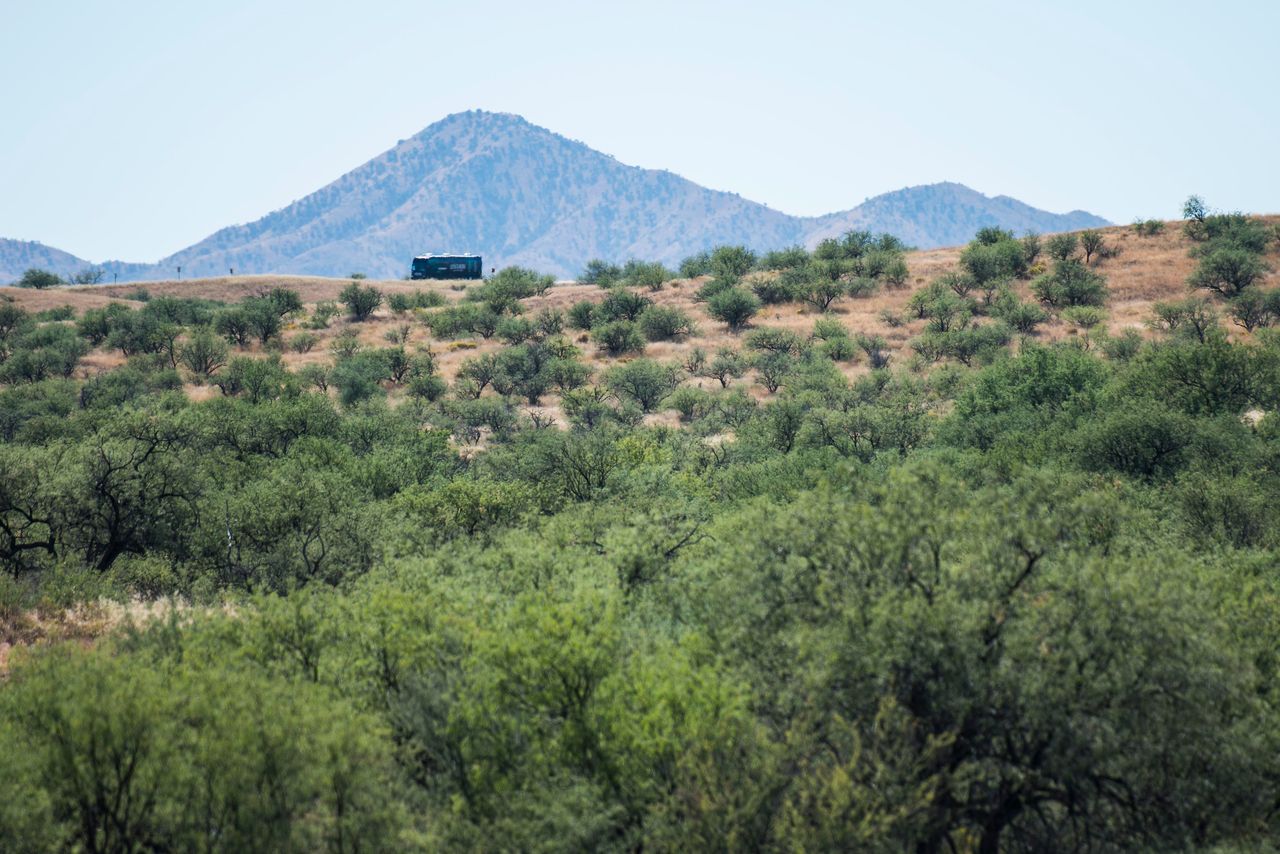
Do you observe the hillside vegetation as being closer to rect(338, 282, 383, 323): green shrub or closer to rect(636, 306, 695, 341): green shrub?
rect(636, 306, 695, 341): green shrub

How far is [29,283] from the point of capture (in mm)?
134500

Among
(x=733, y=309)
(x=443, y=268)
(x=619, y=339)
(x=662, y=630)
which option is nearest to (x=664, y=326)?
(x=619, y=339)

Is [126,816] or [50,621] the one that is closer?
[126,816]

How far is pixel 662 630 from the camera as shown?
960 inches

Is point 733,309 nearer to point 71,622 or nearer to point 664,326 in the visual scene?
point 664,326

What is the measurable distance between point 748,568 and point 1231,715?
10.4 meters

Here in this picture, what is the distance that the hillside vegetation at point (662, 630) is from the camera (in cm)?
1775

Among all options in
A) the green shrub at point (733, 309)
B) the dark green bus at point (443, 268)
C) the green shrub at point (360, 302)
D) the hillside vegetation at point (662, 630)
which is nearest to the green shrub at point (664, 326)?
the green shrub at point (733, 309)

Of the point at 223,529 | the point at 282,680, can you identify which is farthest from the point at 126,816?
the point at 223,529

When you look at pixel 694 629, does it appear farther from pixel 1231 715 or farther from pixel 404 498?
pixel 404 498

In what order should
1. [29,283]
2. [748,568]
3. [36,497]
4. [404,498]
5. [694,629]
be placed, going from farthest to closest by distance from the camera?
[29,283] < [404,498] < [36,497] < [694,629] < [748,568]

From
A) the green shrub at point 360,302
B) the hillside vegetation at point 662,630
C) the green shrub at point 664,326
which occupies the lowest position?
the hillside vegetation at point 662,630

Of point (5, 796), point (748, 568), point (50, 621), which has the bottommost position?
point (50, 621)

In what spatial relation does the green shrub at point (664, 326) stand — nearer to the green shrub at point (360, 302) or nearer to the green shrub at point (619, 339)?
the green shrub at point (619, 339)
